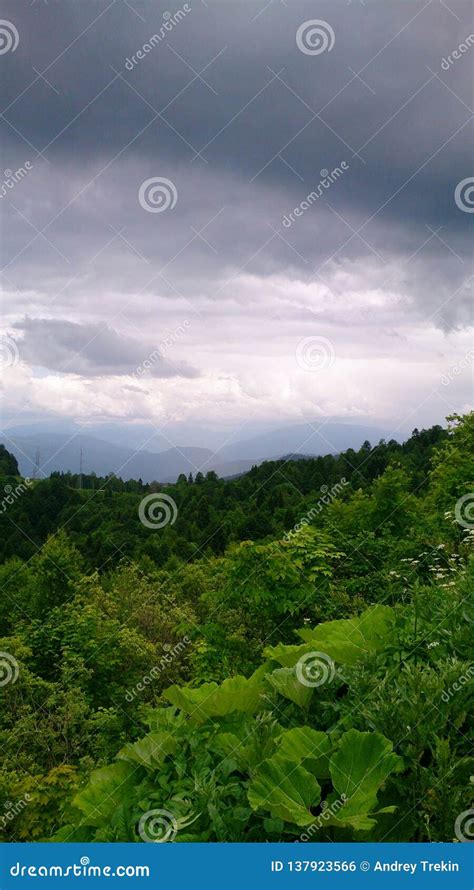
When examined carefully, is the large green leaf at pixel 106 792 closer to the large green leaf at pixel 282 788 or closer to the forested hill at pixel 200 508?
the large green leaf at pixel 282 788

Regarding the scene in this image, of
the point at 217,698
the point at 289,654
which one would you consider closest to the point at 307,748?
the point at 217,698

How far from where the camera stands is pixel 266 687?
10.0 feet

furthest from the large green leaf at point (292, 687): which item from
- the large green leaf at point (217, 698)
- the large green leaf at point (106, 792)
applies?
the large green leaf at point (106, 792)

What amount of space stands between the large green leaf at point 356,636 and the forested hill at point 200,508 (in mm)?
23788

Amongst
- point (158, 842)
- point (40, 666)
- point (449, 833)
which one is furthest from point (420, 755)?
point (40, 666)

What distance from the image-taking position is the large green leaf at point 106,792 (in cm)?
250

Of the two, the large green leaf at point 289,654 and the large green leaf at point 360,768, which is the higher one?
the large green leaf at point 289,654

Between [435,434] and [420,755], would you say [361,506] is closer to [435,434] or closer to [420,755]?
[420,755]

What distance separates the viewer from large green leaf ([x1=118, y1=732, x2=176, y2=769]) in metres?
2.57

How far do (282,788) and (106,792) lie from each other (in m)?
0.73

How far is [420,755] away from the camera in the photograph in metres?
2.43

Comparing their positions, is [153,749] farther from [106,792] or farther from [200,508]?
[200,508]

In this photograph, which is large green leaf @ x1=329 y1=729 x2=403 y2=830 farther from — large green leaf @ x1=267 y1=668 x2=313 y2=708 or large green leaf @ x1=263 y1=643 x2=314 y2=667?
large green leaf @ x1=263 y1=643 x2=314 y2=667
